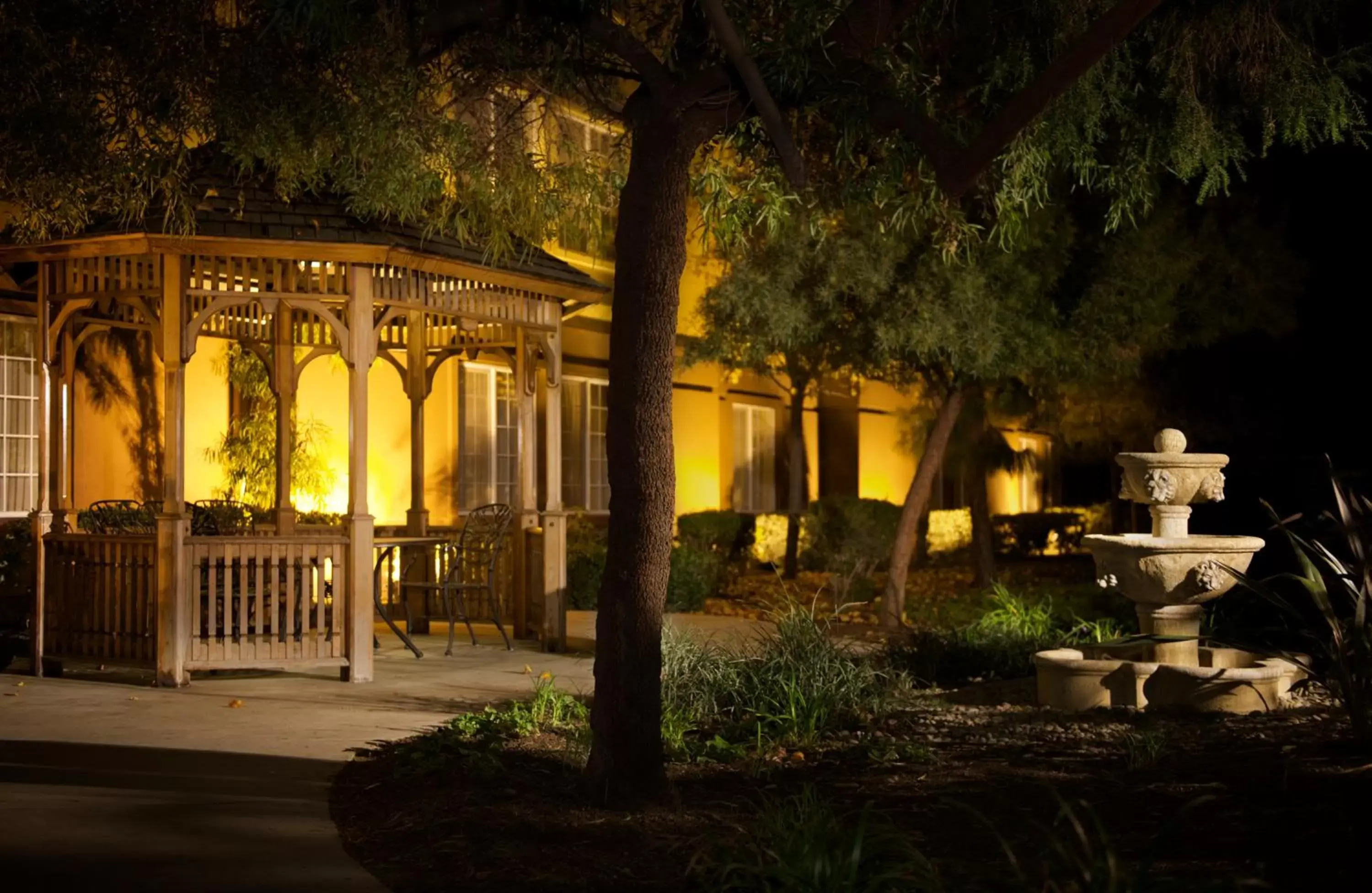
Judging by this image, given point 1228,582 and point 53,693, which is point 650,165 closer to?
point 1228,582

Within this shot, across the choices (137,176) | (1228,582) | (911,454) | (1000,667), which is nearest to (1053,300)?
(1000,667)

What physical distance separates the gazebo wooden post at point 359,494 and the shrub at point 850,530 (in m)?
12.7

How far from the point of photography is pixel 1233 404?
20.5m

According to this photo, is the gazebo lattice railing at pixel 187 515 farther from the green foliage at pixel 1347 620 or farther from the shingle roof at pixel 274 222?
the green foliage at pixel 1347 620

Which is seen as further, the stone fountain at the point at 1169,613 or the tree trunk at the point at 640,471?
the stone fountain at the point at 1169,613

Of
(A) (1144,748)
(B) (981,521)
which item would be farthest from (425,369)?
(B) (981,521)

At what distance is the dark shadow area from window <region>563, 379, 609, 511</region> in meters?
11.8

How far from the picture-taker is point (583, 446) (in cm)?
1962

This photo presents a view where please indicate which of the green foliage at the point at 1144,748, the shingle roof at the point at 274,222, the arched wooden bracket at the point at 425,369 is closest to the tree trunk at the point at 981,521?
the arched wooden bracket at the point at 425,369

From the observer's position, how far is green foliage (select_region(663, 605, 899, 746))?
830 cm

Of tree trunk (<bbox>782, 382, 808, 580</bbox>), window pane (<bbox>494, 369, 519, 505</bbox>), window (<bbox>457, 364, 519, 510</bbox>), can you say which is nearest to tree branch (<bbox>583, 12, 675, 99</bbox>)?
window (<bbox>457, 364, 519, 510</bbox>)

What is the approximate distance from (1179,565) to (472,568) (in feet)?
22.8

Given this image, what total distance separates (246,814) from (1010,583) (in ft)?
58.5

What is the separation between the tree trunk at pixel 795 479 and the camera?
2147cm
